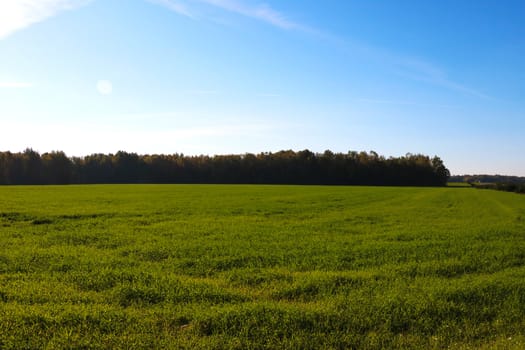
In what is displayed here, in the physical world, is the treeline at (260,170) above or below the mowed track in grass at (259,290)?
above

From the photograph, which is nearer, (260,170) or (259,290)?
(259,290)

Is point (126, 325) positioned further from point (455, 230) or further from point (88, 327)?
point (455, 230)

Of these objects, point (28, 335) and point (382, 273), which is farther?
point (382, 273)

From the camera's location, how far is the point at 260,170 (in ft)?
496

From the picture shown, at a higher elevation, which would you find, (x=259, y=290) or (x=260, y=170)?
(x=260, y=170)

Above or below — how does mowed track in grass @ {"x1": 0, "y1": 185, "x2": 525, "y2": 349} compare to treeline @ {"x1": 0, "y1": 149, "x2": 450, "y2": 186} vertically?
below

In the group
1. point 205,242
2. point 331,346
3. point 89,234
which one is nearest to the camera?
point 331,346

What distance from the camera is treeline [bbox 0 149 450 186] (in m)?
149

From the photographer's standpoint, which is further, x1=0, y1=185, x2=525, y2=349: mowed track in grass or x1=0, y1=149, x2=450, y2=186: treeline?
x1=0, y1=149, x2=450, y2=186: treeline

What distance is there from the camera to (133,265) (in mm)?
11016

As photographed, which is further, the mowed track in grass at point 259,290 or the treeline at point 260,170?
the treeline at point 260,170

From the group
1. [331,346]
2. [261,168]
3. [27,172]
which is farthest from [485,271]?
[27,172]

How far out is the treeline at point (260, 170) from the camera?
490ft

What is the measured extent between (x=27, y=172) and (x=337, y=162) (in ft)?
394
